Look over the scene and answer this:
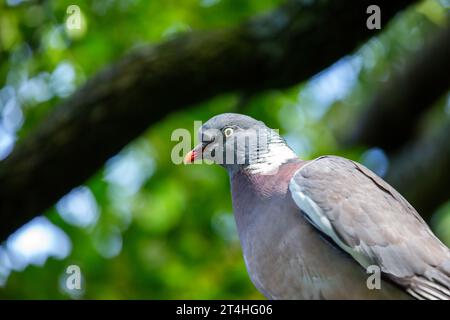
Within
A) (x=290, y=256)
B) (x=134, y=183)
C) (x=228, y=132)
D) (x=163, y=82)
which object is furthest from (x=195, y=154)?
(x=134, y=183)

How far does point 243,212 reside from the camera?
9.35ft

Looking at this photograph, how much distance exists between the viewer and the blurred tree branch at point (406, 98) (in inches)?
229

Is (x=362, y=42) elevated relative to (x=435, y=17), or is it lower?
lower

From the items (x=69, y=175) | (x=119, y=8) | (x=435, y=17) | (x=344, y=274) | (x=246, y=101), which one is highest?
(x=119, y=8)

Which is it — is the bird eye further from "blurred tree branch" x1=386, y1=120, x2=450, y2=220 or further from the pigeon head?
"blurred tree branch" x1=386, y1=120, x2=450, y2=220

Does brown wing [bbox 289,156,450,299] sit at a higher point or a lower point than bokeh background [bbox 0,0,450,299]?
lower

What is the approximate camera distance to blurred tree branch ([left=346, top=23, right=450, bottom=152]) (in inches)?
229

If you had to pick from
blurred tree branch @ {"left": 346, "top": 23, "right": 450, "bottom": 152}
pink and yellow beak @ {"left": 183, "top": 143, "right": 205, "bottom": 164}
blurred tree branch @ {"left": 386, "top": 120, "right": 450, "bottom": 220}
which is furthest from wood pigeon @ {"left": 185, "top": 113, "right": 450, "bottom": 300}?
blurred tree branch @ {"left": 346, "top": 23, "right": 450, "bottom": 152}

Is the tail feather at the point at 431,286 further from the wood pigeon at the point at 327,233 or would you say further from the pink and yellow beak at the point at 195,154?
the pink and yellow beak at the point at 195,154

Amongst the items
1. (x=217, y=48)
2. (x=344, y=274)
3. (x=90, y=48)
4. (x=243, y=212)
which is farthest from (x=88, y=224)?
(x=344, y=274)

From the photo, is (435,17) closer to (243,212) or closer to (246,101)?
(246,101)

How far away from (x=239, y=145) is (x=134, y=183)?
9.47ft

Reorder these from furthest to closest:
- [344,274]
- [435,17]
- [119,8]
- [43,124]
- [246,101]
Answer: [119,8]
[435,17]
[246,101]
[43,124]
[344,274]

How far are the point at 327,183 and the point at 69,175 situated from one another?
1.74 metres
